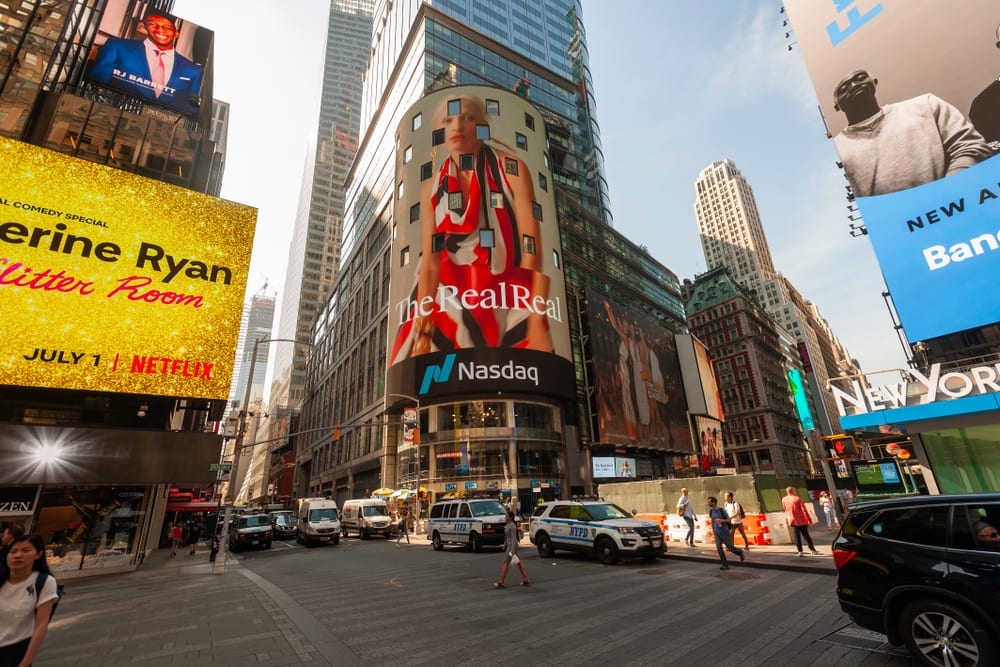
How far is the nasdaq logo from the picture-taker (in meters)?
39.9

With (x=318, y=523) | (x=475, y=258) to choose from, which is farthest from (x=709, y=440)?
(x=318, y=523)

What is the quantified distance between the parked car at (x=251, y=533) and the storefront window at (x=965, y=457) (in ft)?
110

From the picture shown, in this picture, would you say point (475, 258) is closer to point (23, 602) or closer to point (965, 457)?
point (965, 457)

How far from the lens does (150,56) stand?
29.7 metres

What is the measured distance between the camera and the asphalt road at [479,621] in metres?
6.09

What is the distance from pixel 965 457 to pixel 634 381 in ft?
125

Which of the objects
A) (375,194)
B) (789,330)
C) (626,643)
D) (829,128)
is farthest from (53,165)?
(789,330)

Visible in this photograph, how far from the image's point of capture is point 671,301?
83188mm

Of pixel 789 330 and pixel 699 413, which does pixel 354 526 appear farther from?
pixel 789 330

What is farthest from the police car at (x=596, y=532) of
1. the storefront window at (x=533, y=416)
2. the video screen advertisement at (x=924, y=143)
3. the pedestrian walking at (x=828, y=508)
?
the storefront window at (x=533, y=416)

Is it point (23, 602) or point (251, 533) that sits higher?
point (23, 602)

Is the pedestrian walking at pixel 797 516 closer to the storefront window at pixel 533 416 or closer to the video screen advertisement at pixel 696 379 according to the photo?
the storefront window at pixel 533 416

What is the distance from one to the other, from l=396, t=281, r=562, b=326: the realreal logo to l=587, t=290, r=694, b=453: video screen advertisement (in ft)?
37.2

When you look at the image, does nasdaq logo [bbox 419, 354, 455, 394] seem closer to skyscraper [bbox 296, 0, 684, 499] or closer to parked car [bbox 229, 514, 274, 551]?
skyscraper [bbox 296, 0, 684, 499]
